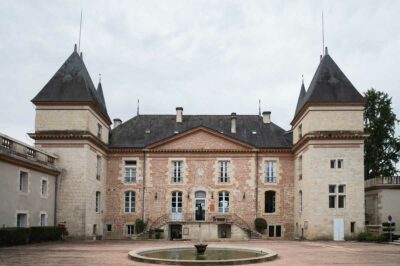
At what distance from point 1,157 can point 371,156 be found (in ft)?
97.9

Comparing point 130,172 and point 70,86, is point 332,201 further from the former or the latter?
point 70,86

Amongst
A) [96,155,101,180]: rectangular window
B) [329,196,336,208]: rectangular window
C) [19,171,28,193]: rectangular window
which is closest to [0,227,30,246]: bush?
[19,171,28,193]: rectangular window

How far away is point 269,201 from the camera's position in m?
36.1

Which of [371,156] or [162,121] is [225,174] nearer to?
[162,121]

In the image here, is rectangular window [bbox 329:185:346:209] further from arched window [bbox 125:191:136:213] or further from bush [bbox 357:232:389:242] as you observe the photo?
arched window [bbox 125:191:136:213]

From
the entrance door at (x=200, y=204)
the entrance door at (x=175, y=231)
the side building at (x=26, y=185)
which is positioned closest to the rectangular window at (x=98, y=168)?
the side building at (x=26, y=185)

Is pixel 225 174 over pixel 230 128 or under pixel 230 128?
under

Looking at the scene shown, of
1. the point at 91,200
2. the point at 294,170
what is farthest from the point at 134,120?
the point at 294,170

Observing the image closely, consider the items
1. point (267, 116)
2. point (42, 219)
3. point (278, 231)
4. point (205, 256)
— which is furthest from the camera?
point (267, 116)

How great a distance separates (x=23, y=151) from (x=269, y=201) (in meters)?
18.0

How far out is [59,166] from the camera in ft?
101

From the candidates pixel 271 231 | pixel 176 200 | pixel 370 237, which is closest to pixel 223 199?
pixel 176 200

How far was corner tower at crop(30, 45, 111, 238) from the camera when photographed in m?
30.5

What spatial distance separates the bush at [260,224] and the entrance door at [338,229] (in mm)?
5943
